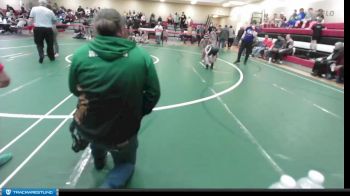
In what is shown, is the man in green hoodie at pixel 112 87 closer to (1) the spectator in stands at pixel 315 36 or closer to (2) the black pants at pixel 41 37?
(2) the black pants at pixel 41 37

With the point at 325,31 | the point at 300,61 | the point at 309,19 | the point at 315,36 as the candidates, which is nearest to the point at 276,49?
the point at 300,61

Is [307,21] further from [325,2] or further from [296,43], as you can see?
[325,2]

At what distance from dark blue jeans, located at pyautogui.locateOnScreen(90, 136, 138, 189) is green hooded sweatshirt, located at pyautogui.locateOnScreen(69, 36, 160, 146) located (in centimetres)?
10

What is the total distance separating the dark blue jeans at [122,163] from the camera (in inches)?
75.6

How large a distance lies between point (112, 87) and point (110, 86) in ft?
0.05

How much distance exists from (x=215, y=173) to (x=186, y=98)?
7.77ft

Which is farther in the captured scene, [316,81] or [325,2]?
[325,2]

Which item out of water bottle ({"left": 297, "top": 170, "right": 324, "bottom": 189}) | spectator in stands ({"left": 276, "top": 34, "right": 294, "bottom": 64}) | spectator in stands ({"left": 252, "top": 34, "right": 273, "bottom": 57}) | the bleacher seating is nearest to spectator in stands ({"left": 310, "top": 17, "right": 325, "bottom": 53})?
the bleacher seating

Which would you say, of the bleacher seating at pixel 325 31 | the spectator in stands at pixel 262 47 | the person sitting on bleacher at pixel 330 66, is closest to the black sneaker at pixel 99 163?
the person sitting on bleacher at pixel 330 66

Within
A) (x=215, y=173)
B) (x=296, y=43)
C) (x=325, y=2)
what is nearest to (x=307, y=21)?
(x=296, y=43)

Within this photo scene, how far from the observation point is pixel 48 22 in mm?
6484

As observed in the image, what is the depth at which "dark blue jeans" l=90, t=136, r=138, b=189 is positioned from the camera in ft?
6.30

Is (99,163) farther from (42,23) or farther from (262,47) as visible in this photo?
(262,47)

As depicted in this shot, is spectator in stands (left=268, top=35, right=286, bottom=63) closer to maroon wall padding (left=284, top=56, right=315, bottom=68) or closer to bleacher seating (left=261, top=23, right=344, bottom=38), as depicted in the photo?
maroon wall padding (left=284, top=56, right=315, bottom=68)
